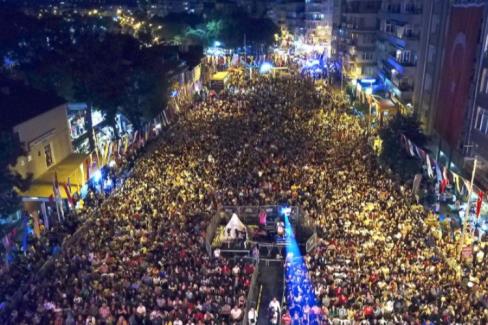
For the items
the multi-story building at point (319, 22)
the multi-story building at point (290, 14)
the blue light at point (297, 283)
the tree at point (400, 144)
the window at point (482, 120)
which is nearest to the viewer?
the blue light at point (297, 283)

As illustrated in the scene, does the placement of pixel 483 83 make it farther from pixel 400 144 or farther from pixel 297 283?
pixel 297 283

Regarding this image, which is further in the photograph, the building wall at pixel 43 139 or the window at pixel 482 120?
the window at pixel 482 120

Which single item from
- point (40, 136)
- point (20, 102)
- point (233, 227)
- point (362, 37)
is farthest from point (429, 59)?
point (20, 102)

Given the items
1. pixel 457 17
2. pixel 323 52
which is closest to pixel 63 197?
pixel 457 17

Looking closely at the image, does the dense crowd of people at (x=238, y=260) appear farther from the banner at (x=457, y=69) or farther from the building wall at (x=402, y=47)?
the building wall at (x=402, y=47)

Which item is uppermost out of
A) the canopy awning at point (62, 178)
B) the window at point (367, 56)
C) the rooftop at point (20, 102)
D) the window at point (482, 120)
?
the rooftop at point (20, 102)

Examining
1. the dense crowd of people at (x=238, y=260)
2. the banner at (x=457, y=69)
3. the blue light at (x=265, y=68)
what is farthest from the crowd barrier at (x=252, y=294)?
the blue light at (x=265, y=68)

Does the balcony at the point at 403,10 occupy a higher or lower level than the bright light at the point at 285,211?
higher
